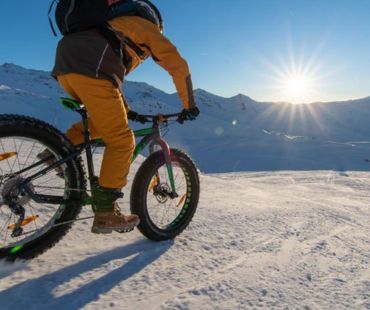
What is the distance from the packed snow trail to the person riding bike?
15.2 inches

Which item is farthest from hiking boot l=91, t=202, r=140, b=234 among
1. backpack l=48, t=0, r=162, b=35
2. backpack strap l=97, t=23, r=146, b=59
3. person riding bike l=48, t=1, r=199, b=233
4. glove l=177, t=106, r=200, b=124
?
backpack l=48, t=0, r=162, b=35

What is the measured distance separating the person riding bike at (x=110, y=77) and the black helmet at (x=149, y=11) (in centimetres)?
1

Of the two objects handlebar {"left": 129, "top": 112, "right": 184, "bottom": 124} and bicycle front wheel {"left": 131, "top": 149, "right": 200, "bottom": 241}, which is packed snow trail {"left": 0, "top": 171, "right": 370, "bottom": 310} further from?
handlebar {"left": 129, "top": 112, "right": 184, "bottom": 124}

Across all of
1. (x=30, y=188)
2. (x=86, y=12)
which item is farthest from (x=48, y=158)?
(x=86, y=12)

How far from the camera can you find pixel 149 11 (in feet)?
11.0

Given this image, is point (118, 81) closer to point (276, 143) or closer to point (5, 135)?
point (5, 135)

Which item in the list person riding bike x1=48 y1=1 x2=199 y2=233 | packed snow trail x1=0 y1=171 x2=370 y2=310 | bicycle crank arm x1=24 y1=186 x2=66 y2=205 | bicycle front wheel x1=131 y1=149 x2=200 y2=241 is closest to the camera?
packed snow trail x1=0 y1=171 x2=370 y2=310

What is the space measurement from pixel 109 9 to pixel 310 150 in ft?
213

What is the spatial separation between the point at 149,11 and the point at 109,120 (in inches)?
42.1

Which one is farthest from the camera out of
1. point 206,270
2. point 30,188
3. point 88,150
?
point 88,150

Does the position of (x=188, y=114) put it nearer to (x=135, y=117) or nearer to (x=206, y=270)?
(x=135, y=117)

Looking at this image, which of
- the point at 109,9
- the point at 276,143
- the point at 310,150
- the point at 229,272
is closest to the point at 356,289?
the point at 229,272

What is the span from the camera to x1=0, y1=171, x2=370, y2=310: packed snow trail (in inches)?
91.4

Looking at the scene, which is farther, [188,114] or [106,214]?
[188,114]
